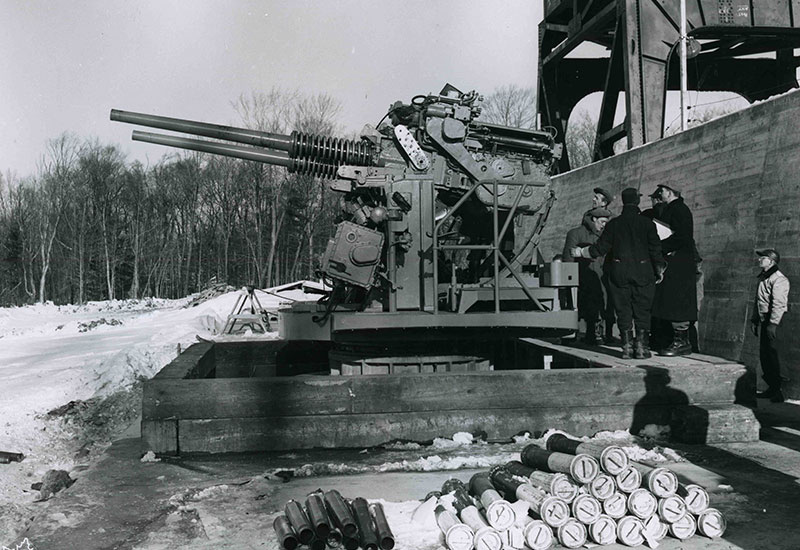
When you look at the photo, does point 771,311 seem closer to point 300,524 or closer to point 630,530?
point 630,530

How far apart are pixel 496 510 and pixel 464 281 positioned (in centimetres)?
427

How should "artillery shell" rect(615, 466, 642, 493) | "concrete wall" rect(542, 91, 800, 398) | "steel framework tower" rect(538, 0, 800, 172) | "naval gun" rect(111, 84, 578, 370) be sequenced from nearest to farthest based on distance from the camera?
"artillery shell" rect(615, 466, 642, 493) < "naval gun" rect(111, 84, 578, 370) < "concrete wall" rect(542, 91, 800, 398) < "steel framework tower" rect(538, 0, 800, 172)

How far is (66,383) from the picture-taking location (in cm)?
1111

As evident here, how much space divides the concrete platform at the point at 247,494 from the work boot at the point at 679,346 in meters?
1.27

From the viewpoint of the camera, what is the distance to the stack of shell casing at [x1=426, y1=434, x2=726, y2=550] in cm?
369

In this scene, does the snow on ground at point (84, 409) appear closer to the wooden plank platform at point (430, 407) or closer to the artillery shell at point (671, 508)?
the wooden plank platform at point (430, 407)

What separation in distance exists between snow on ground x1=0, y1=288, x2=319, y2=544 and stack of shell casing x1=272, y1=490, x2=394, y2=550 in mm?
2964

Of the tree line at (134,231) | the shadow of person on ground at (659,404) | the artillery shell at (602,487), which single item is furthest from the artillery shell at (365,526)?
the tree line at (134,231)

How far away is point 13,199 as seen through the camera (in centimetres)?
5253

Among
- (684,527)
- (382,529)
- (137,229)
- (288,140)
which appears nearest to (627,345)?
(684,527)

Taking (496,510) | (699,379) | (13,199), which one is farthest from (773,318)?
(13,199)

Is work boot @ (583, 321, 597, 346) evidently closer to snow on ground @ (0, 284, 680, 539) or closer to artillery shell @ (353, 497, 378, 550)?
snow on ground @ (0, 284, 680, 539)

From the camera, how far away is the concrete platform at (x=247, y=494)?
12.7 ft

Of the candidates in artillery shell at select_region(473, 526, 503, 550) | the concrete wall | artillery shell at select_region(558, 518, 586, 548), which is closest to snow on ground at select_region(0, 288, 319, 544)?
artillery shell at select_region(473, 526, 503, 550)
